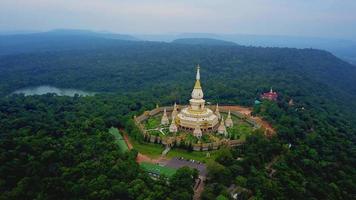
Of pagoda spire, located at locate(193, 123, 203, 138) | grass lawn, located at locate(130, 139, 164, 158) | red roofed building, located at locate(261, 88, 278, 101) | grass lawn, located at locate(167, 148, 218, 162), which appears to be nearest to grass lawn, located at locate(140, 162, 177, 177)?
grass lawn, located at locate(130, 139, 164, 158)

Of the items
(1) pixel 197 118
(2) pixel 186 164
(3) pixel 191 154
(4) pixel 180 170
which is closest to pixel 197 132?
(1) pixel 197 118

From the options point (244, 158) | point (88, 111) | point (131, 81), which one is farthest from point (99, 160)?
point (131, 81)

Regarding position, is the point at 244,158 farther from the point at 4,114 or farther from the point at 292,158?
the point at 4,114

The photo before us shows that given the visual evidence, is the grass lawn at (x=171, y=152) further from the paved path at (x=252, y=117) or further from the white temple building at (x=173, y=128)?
the paved path at (x=252, y=117)

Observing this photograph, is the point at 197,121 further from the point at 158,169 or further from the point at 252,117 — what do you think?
the point at 252,117

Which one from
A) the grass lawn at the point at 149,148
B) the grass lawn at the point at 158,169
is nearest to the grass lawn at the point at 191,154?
the grass lawn at the point at 149,148

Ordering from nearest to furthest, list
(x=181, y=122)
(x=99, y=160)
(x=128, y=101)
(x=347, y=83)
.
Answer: (x=99, y=160)
(x=181, y=122)
(x=128, y=101)
(x=347, y=83)

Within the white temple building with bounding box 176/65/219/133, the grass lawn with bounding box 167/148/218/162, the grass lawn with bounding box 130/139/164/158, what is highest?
the white temple building with bounding box 176/65/219/133

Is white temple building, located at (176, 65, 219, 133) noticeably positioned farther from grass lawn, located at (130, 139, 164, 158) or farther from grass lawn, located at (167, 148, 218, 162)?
grass lawn, located at (130, 139, 164, 158)
